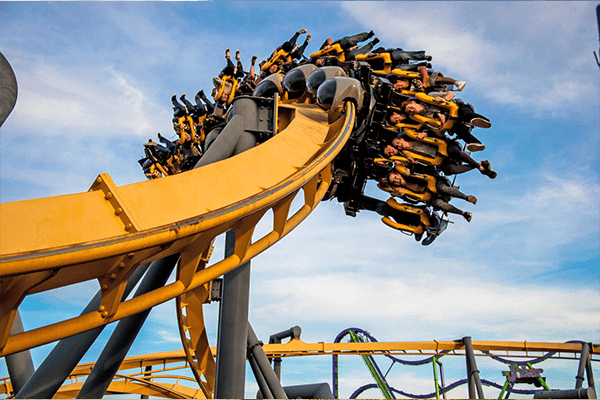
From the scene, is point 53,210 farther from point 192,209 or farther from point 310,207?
point 310,207

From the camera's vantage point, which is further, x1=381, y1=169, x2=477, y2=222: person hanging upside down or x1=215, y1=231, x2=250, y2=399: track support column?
x1=381, y1=169, x2=477, y2=222: person hanging upside down

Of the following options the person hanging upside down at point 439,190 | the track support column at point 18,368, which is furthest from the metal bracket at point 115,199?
the person hanging upside down at point 439,190

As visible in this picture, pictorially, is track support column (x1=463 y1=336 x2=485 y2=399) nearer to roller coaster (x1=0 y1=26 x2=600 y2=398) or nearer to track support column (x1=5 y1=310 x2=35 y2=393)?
roller coaster (x1=0 y1=26 x2=600 y2=398)

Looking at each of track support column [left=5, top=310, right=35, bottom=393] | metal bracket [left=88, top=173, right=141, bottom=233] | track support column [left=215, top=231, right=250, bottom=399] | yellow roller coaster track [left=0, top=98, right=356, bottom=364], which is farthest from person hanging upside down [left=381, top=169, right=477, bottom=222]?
metal bracket [left=88, top=173, right=141, bottom=233]

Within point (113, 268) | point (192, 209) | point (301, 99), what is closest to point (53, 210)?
point (113, 268)

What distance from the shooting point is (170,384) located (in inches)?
564

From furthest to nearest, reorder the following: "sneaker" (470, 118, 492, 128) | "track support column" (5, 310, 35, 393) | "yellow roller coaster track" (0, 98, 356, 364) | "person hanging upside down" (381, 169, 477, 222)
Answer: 1. "person hanging upside down" (381, 169, 477, 222)
2. "sneaker" (470, 118, 492, 128)
3. "track support column" (5, 310, 35, 393)
4. "yellow roller coaster track" (0, 98, 356, 364)

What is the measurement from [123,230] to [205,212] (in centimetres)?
56

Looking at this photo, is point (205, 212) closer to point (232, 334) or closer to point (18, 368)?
point (232, 334)

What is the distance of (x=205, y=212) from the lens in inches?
132

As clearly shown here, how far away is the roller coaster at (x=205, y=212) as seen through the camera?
9.15ft

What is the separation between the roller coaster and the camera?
9.15 ft

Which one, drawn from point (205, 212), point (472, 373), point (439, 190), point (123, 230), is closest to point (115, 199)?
point (123, 230)

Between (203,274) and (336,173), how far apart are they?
14.9 ft
